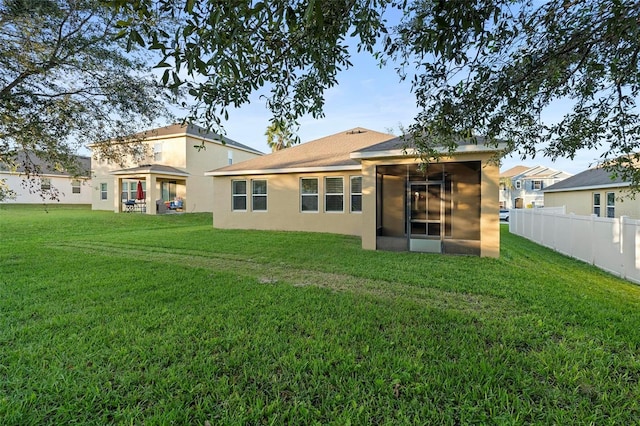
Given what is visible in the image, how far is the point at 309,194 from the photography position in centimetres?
1405

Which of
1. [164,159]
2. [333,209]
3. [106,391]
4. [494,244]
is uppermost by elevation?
[164,159]

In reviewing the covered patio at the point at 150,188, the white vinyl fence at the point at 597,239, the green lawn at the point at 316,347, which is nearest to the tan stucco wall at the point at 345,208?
the green lawn at the point at 316,347

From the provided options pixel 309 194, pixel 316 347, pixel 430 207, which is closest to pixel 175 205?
pixel 309 194

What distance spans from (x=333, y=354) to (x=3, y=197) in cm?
663

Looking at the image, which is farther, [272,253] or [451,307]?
[272,253]

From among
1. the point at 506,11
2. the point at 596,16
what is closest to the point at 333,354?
the point at 506,11

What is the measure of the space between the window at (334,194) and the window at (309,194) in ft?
1.72

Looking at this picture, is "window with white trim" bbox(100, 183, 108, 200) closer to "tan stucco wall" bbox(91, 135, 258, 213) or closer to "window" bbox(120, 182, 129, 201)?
"tan stucco wall" bbox(91, 135, 258, 213)

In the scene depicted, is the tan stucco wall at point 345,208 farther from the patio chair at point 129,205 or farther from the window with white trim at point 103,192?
the window with white trim at point 103,192

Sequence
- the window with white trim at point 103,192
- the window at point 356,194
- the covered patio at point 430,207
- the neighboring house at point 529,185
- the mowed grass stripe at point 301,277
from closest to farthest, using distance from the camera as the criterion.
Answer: the mowed grass stripe at point 301,277, the covered patio at point 430,207, the window at point 356,194, the window with white trim at point 103,192, the neighboring house at point 529,185

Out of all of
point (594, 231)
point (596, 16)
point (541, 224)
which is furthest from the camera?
point (541, 224)

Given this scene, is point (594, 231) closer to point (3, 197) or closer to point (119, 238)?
point (3, 197)

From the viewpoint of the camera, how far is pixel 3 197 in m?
5.82

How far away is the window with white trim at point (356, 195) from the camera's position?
42.8 ft
